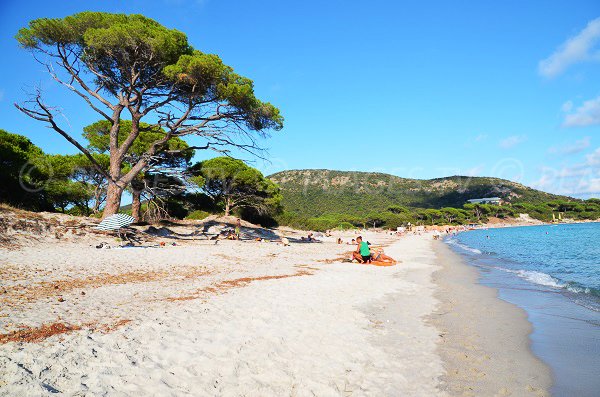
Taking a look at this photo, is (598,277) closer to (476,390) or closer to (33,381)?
(476,390)

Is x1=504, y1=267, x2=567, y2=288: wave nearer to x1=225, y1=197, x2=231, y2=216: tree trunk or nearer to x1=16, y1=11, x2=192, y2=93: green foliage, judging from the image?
x1=16, y1=11, x2=192, y2=93: green foliage

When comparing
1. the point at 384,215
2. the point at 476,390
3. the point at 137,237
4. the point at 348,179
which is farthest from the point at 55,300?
the point at 348,179

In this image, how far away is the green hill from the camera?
107 meters

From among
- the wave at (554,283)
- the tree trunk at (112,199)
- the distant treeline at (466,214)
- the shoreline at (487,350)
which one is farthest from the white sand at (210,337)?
the distant treeline at (466,214)

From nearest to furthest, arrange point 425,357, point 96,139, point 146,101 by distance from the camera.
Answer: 1. point 425,357
2. point 146,101
3. point 96,139

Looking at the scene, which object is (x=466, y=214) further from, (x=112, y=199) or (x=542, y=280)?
(x=112, y=199)

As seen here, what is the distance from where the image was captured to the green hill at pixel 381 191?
10712cm

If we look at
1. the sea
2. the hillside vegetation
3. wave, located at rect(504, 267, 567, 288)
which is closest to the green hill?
the hillside vegetation

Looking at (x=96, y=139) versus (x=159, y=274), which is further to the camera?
(x=96, y=139)

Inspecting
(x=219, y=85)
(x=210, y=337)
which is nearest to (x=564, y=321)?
(x=210, y=337)

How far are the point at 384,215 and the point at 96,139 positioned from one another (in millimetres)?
70561

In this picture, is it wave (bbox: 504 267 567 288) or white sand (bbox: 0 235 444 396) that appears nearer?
white sand (bbox: 0 235 444 396)

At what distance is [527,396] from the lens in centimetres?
336

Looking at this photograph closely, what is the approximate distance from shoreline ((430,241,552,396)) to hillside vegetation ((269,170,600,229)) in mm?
67031
